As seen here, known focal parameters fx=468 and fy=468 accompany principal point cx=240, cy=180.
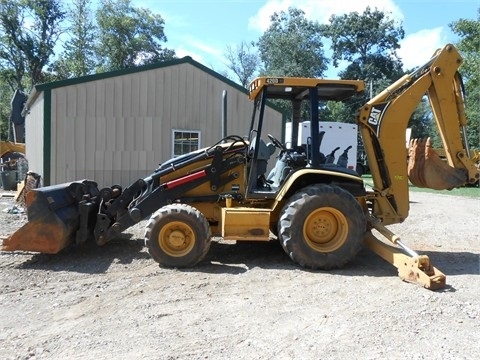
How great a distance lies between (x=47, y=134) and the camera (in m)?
11.8

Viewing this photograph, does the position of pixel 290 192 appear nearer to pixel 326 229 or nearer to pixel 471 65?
pixel 326 229

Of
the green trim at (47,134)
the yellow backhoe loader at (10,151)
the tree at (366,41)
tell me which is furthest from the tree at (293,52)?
the green trim at (47,134)

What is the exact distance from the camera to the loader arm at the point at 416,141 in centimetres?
683

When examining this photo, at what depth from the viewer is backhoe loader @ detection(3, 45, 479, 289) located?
636 cm

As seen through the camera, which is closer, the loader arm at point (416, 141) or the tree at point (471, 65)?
the loader arm at point (416, 141)

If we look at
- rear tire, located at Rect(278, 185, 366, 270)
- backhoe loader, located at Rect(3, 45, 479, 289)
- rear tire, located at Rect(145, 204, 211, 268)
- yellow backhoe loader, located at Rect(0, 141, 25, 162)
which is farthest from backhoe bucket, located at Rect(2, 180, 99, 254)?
yellow backhoe loader, located at Rect(0, 141, 25, 162)

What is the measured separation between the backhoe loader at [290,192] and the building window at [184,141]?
244 inches

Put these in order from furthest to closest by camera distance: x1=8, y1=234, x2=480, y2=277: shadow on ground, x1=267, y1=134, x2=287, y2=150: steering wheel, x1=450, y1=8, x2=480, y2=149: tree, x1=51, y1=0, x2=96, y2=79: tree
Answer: x1=51, y1=0, x2=96, y2=79: tree → x1=450, y1=8, x2=480, y2=149: tree → x1=267, y1=134, x2=287, y2=150: steering wheel → x1=8, y1=234, x2=480, y2=277: shadow on ground

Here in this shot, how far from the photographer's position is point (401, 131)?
6910mm

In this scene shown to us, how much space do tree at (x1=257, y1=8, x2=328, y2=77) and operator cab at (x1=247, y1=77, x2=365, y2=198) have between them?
38.4 meters

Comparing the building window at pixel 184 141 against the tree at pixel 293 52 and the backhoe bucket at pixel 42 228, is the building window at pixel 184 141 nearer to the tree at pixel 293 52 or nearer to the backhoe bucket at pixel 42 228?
the backhoe bucket at pixel 42 228

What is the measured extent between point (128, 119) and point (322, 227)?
796 cm

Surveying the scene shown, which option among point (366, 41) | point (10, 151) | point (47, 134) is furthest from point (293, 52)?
point (47, 134)

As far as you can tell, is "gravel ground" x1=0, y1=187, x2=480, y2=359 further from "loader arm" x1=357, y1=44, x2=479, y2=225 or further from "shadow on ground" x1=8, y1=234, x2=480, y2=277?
"loader arm" x1=357, y1=44, x2=479, y2=225
